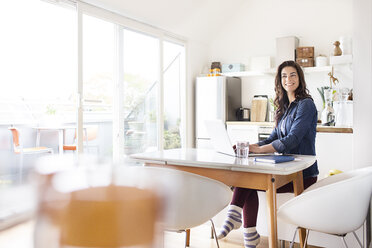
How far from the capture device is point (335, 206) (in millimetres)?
1619

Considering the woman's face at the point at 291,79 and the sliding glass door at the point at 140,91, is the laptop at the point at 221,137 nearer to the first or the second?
the woman's face at the point at 291,79

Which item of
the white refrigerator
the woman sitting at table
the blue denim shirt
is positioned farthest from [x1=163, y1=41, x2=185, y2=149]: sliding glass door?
the blue denim shirt

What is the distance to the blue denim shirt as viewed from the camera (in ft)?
7.41

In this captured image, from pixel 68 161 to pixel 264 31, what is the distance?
4993mm

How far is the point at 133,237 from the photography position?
1.09ft

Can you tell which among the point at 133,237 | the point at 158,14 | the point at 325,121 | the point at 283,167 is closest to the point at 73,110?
the point at 158,14

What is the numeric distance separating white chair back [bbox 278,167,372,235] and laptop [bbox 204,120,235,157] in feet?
2.02

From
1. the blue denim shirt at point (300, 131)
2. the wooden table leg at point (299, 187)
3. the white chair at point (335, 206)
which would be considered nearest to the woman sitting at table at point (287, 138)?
the blue denim shirt at point (300, 131)

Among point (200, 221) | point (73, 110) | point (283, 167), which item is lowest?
point (200, 221)

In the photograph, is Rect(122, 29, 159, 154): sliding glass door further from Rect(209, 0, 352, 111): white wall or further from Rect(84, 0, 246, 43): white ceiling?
Rect(209, 0, 352, 111): white wall

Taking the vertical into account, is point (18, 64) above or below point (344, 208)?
above

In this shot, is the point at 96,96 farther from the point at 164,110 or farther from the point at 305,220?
the point at 305,220

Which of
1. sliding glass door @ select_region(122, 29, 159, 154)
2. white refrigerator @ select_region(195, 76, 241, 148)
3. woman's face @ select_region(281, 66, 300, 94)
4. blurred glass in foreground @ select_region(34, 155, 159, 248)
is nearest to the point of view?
blurred glass in foreground @ select_region(34, 155, 159, 248)

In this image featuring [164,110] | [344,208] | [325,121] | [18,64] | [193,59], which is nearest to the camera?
[344,208]
